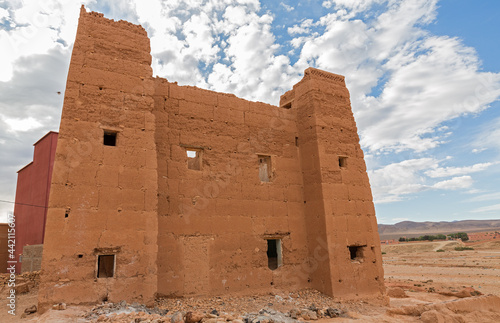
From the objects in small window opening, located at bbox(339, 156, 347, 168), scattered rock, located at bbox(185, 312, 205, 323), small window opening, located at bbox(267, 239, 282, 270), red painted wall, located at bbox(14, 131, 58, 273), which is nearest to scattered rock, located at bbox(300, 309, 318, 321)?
small window opening, located at bbox(267, 239, 282, 270)

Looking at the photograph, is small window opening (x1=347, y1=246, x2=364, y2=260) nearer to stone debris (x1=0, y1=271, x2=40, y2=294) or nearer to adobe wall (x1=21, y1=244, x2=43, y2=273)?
stone debris (x1=0, y1=271, x2=40, y2=294)

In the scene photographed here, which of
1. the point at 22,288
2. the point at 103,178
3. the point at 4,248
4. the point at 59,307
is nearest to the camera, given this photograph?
the point at 59,307

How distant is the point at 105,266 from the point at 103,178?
2017 millimetres

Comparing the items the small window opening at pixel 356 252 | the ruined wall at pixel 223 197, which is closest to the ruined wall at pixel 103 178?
the ruined wall at pixel 223 197

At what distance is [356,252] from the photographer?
10.8 m

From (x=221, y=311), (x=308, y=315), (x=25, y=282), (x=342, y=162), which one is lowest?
(x=308, y=315)

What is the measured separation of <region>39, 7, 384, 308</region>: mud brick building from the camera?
7.06 metres

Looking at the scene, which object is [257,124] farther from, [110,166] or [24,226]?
[24,226]

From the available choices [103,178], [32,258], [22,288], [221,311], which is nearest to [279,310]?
[221,311]

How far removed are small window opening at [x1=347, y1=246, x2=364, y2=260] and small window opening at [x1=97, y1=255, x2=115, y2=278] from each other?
7.24 m

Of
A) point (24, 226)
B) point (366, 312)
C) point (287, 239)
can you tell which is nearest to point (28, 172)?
point (24, 226)

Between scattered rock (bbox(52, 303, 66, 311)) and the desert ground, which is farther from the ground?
scattered rock (bbox(52, 303, 66, 311))

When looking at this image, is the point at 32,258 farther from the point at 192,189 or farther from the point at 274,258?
the point at 274,258

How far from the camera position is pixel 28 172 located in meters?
15.1
